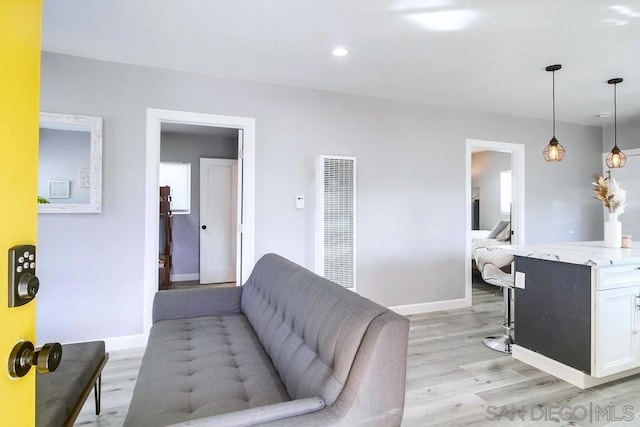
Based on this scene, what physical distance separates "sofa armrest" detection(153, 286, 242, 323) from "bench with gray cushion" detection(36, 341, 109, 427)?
0.50m

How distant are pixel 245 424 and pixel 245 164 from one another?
2.79 meters

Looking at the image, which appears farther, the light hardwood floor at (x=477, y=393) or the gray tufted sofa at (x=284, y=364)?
the light hardwood floor at (x=477, y=393)

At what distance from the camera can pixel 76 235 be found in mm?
3033

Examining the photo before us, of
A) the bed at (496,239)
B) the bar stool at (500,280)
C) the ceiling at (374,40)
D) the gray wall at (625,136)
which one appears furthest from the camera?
the bed at (496,239)

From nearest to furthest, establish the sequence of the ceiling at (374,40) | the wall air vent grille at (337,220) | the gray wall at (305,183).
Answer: the ceiling at (374,40) < the gray wall at (305,183) < the wall air vent grille at (337,220)

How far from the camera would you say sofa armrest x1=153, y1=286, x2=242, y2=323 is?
2.48 meters

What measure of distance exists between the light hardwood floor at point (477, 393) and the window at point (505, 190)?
17.4 feet

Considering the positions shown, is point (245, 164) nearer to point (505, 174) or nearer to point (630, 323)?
point (630, 323)

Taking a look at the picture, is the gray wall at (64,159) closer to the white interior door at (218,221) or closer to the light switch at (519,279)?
the white interior door at (218,221)

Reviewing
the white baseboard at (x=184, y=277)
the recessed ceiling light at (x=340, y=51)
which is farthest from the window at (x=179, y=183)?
the recessed ceiling light at (x=340, y=51)


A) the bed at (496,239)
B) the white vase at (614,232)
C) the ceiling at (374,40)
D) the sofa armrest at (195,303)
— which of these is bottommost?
the sofa armrest at (195,303)

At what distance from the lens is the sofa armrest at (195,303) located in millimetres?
2482

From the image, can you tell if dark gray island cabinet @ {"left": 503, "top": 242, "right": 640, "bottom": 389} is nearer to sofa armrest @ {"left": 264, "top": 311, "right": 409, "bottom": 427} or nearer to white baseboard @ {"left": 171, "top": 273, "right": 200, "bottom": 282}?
sofa armrest @ {"left": 264, "top": 311, "right": 409, "bottom": 427}

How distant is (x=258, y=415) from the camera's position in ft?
3.53
